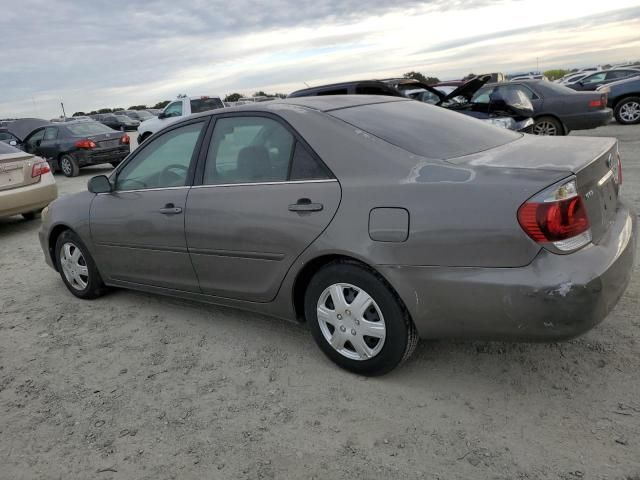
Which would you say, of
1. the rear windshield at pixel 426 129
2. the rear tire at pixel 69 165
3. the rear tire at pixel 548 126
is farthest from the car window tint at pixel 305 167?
the rear tire at pixel 69 165

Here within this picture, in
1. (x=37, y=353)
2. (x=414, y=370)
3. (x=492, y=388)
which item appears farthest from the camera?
(x=37, y=353)

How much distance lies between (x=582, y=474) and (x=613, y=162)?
5.59 feet

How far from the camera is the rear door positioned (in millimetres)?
3061

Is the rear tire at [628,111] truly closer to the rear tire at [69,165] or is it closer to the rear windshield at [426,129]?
the rear windshield at [426,129]

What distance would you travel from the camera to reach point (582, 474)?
7.34 ft

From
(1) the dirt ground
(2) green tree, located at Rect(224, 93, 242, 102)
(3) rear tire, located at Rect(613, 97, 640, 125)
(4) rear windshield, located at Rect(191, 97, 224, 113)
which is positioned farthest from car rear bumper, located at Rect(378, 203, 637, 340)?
(2) green tree, located at Rect(224, 93, 242, 102)

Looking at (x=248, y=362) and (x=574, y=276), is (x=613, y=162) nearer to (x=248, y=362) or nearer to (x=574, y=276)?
(x=574, y=276)

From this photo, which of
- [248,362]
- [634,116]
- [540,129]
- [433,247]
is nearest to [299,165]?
[433,247]

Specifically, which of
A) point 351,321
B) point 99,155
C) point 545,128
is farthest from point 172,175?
point 99,155

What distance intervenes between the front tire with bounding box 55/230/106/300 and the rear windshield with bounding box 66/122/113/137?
35.1 feet

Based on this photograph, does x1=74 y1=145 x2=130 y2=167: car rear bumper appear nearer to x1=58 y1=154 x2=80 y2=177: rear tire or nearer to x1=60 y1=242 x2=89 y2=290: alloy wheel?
x1=58 y1=154 x2=80 y2=177: rear tire

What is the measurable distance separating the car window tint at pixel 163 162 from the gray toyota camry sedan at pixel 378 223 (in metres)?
0.01

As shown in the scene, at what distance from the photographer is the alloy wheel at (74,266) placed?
15.4 ft

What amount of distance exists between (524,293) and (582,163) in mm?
711
